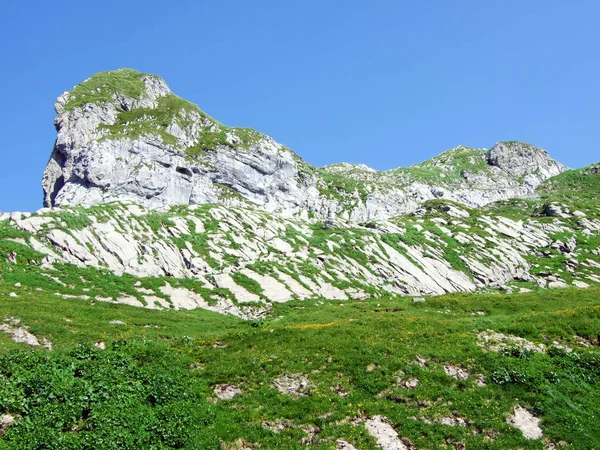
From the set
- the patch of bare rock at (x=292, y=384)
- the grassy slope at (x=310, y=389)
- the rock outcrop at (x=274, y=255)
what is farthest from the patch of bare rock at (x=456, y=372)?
the rock outcrop at (x=274, y=255)

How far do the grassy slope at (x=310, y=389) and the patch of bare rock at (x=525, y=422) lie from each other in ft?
1.24

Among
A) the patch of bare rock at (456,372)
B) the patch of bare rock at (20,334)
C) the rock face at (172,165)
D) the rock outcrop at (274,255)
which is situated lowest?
the patch of bare rock at (456,372)

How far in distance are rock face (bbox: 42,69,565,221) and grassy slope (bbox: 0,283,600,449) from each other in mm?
81505

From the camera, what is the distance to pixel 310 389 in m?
21.7

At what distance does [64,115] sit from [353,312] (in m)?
109

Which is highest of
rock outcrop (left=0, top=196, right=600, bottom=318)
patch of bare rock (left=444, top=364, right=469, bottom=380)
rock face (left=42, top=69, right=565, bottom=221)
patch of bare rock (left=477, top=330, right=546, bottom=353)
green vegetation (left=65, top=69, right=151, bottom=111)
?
green vegetation (left=65, top=69, right=151, bottom=111)

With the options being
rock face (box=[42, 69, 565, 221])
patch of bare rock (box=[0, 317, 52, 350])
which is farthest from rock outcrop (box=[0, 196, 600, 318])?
rock face (box=[42, 69, 565, 221])

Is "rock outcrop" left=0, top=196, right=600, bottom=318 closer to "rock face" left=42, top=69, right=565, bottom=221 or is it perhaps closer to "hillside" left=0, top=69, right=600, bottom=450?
"hillside" left=0, top=69, right=600, bottom=450

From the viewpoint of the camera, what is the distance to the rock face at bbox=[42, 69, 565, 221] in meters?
106

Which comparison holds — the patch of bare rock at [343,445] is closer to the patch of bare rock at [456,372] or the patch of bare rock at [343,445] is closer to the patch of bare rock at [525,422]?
the patch of bare rock at [525,422]

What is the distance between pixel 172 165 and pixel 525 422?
11126 centimetres

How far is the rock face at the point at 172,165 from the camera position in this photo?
348ft

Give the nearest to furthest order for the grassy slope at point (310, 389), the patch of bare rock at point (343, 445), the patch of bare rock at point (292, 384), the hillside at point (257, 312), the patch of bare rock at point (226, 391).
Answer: the grassy slope at point (310, 389) < the patch of bare rock at point (343, 445) < the hillside at point (257, 312) < the patch of bare rock at point (226, 391) < the patch of bare rock at point (292, 384)

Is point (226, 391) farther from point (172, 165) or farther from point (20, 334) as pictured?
point (172, 165)
